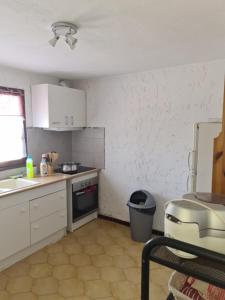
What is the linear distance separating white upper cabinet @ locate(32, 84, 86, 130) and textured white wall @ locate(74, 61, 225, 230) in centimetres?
29

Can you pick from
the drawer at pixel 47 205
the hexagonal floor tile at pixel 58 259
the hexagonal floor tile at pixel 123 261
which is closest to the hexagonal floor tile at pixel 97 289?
the hexagonal floor tile at pixel 123 261

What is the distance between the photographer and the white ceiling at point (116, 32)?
1.36 meters

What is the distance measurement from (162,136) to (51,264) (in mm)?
1989

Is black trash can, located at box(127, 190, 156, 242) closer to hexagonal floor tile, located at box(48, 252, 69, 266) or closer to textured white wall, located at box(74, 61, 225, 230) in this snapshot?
textured white wall, located at box(74, 61, 225, 230)

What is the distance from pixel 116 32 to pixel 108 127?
6.02 feet

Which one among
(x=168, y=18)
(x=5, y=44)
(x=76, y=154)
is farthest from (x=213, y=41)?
(x=76, y=154)

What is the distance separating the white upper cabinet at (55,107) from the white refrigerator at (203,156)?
181 cm

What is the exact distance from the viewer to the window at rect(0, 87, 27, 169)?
2930mm

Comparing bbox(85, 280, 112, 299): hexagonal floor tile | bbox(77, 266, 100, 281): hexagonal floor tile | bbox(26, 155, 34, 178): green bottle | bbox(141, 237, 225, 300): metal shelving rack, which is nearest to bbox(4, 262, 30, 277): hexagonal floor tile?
bbox(77, 266, 100, 281): hexagonal floor tile

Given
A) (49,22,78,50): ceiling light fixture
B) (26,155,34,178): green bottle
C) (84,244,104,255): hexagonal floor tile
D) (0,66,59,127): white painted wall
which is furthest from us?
(26,155,34,178): green bottle

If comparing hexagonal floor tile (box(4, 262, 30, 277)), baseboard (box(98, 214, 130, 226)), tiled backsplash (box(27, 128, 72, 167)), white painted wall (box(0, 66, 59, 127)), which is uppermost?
white painted wall (box(0, 66, 59, 127))

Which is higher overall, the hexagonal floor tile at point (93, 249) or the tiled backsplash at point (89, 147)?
the tiled backsplash at point (89, 147)

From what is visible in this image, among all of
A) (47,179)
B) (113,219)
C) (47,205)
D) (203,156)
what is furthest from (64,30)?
(113,219)

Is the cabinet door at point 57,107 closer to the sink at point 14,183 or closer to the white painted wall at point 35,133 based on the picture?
the white painted wall at point 35,133
